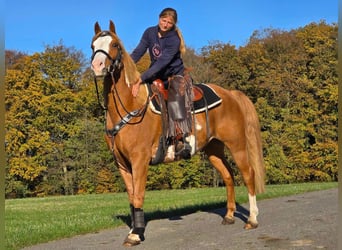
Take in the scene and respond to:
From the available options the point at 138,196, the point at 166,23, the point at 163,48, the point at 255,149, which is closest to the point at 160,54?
the point at 163,48

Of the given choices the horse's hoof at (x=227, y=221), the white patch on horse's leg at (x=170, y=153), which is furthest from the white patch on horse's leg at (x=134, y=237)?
the horse's hoof at (x=227, y=221)

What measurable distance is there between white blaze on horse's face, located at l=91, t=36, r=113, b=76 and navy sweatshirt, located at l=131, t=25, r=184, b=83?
84 cm

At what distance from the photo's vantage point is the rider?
6.85 m

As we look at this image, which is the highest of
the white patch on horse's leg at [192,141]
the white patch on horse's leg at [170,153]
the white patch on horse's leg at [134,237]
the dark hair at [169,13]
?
the dark hair at [169,13]

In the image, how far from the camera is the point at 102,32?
6.37 meters

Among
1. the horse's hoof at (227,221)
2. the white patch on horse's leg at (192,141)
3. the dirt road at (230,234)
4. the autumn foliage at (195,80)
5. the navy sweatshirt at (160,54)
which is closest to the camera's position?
the dirt road at (230,234)

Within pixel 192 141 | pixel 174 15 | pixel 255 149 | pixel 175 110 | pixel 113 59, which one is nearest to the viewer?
pixel 113 59

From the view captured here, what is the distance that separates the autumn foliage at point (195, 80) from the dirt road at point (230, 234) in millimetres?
25858

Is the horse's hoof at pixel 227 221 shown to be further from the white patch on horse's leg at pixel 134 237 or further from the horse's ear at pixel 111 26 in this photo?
the horse's ear at pixel 111 26

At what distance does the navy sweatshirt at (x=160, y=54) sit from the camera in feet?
22.5

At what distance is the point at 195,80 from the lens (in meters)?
34.4

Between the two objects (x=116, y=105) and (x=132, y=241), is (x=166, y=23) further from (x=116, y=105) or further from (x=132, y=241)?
(x=132, y=241)

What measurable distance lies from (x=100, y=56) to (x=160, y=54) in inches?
50.4

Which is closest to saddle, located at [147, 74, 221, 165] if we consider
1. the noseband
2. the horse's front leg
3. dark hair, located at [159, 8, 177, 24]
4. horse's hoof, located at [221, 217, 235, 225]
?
the horse's front leg
